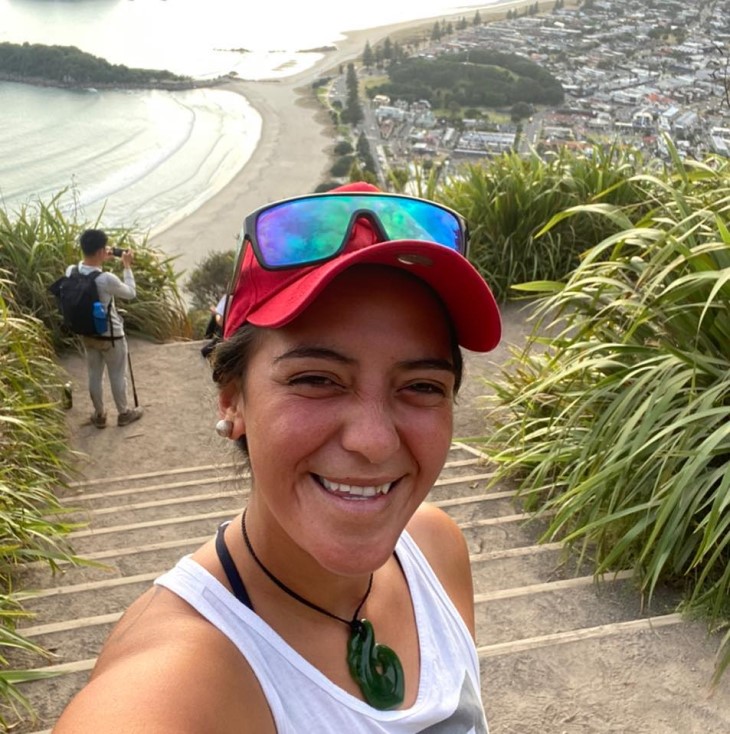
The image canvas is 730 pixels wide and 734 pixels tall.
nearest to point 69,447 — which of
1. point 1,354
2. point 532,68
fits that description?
point 1,354

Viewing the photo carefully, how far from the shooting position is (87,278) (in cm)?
515

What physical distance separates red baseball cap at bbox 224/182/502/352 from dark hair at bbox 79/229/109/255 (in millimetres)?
4201

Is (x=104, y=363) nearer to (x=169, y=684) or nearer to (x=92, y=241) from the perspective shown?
(x=92, y=241)

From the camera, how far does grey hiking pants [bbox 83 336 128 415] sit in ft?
18.0

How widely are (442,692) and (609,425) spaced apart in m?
2.11

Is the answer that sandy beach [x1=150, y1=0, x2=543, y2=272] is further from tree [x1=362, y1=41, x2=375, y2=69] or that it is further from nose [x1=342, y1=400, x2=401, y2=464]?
nose [x1=342, y1=400, x2=401, y2=464]

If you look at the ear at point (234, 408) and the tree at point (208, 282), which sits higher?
the ear at point (234, 408)

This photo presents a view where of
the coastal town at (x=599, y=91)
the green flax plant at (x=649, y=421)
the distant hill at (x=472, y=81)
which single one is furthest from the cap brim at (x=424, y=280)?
the distant hill at (x=472, y=81)

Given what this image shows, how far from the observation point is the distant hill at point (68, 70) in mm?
36134

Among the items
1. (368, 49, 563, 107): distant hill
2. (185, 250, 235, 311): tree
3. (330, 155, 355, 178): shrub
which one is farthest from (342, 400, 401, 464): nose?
(368, 49, 563, 107): distant hill

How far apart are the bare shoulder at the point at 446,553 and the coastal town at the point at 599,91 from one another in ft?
11.3

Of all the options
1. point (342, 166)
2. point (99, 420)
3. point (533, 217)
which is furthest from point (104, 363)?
point (342, 166)

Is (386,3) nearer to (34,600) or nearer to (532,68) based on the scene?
(532,68)

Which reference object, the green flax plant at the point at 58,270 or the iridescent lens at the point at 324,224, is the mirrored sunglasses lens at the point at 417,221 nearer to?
the iridescent lens at the point at 324,224
